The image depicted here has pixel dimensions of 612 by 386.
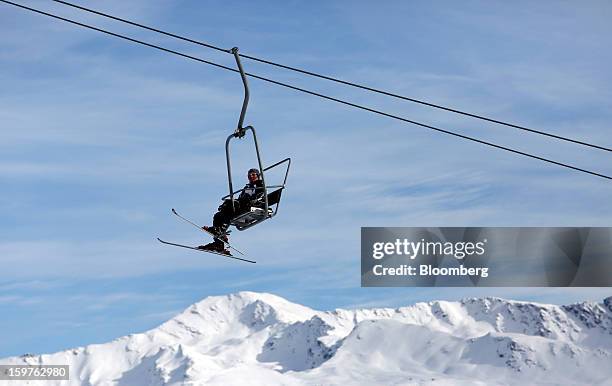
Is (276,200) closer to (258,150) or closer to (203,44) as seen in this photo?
(258,150)

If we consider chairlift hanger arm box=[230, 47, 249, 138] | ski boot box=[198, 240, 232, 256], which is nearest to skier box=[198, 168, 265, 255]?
ski boot box=[198, 240, 232, 256]

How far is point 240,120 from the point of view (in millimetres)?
31016

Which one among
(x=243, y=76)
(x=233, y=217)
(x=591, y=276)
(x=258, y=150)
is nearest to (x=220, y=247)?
(x=233, y=217)

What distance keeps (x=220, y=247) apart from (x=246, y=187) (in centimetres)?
310

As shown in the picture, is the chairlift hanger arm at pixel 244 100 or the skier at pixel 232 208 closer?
the chairlift hanger arm at pixel 244 100

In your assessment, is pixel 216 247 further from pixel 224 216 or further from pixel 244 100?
pixel 244 100

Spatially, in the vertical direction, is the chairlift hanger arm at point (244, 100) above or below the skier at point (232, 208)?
above

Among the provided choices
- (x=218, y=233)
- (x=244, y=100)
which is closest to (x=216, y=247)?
(x=218, y=233)

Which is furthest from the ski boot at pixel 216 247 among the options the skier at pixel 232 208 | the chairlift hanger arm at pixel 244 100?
the chairlift hanger arm at pixel 244 100

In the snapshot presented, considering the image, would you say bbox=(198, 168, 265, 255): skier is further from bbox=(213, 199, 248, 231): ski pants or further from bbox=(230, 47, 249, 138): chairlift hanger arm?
bbox=(230, 47, 249, 138): chairlift hanger arm

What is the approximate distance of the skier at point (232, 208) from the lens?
34219mm

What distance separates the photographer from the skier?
112 ft

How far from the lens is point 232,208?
34656mm

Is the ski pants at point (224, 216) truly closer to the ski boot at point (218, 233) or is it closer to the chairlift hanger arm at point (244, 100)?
the ski boot at point (218, 233)
